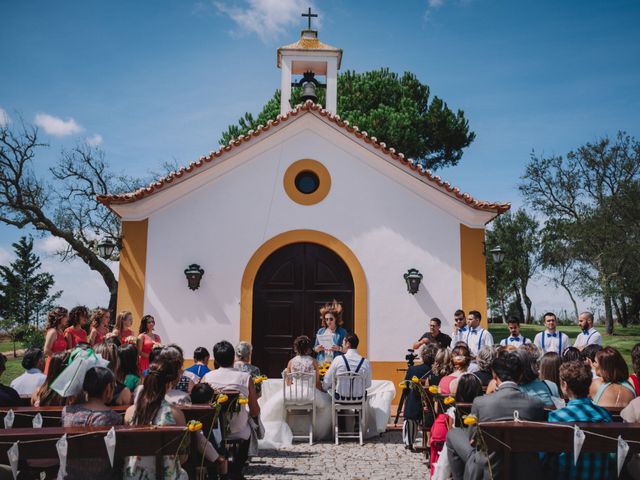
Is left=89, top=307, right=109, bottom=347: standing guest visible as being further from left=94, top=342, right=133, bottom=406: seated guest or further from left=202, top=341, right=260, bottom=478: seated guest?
left=94, top=342, right=133, bottom=406: seated guest

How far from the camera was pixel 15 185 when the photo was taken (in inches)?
926

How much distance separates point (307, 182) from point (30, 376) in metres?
6.98

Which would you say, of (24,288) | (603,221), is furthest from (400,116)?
(24,288)

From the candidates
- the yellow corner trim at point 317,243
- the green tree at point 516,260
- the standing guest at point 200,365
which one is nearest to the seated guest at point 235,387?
the standing guest at point 200,365

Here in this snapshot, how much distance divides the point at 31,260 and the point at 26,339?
1404 inches

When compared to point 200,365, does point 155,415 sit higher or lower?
lower

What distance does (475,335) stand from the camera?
9.84m

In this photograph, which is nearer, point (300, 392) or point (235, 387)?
point (235, 387)

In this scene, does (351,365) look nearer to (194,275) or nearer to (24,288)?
(194,275)

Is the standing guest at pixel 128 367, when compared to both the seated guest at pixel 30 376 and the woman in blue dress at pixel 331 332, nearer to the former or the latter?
the seated guest at pixel 30 376

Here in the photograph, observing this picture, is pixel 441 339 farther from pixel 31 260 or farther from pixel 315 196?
pixel 31 260

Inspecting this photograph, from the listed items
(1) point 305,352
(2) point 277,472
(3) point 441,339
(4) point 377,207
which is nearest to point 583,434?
(2) point 277,472

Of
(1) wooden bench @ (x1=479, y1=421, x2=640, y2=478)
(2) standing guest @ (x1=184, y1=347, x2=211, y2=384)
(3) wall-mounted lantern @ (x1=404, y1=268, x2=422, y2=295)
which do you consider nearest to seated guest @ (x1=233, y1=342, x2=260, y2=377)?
(2) standing guest @ (x1=184, y1=347, x2=211, y2=384)

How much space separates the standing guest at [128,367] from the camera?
18.5 ft
